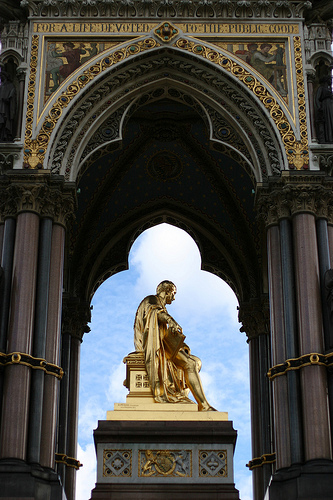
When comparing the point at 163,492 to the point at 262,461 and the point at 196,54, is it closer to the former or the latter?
the point at 262,461

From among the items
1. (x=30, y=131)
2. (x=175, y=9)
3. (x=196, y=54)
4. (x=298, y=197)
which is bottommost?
(x=298, y=197)

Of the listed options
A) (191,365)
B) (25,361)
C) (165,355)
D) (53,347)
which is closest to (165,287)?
(165,355)

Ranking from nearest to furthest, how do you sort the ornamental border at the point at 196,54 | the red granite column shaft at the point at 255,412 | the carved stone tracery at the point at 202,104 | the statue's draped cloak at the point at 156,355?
the statue's draped cloak at the point at 156,355 < the ornamental border at the point at 196,54 < the carved stone tracery at the point at 202,104 < the red granite column shaft at the point at 255,412

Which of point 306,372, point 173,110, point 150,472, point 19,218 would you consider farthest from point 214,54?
point 150,472

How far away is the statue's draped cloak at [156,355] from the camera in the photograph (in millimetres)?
20297

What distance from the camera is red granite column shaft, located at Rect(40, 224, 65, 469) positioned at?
59.6ft

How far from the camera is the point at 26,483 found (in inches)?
675

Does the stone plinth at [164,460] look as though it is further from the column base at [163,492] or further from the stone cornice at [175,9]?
the stone cornice at [175,9]

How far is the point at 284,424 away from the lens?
18250 millimetres

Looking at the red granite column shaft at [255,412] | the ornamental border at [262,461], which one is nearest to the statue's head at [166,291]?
the red granite column shaft at [255,412]

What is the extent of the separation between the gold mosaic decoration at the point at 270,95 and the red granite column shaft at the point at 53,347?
4617 mm

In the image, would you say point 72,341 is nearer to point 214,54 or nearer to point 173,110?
point 173,110

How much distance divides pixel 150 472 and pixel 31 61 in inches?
331

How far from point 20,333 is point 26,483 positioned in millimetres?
2677
